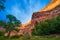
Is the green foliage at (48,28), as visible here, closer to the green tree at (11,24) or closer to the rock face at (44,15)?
the green tree at (11,24)

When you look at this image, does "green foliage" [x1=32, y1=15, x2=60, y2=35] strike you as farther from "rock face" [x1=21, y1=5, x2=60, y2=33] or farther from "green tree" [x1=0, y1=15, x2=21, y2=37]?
"rock face" [x1=21, y1=5, x2=60, y2=33]

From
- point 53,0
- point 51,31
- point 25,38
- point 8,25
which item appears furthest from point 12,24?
point 53,0

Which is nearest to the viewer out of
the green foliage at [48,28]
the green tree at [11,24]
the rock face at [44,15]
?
the green tree at [11,24]

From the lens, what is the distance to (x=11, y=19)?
681 inches

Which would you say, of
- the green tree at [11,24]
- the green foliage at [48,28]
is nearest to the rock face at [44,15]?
the green foliage at [48,28]

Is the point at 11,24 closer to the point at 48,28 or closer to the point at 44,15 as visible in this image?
the point at 48,28

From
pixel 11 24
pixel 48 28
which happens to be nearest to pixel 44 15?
pixel 48 28

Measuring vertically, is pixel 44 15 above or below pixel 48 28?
above

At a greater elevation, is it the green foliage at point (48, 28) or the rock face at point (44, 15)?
the rock face at point (44, 15)

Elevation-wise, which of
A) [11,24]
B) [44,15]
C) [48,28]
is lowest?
[48,28]

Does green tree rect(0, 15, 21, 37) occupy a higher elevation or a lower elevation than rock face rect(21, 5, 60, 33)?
lower

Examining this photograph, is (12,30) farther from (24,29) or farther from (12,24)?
(24,29)

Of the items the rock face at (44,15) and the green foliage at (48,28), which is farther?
the rock face at (44,15)

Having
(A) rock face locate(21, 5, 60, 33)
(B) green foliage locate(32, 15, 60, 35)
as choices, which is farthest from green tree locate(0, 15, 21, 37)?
(A) rock face locate(21, 5, 60, 33)
